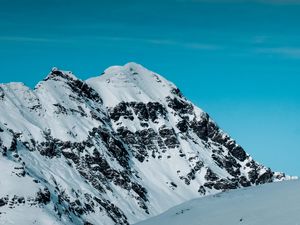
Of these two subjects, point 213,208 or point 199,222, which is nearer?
point 199,222

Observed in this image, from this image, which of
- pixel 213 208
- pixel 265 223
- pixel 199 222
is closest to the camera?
pixel 265 223

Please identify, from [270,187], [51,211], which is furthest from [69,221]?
[270,187]

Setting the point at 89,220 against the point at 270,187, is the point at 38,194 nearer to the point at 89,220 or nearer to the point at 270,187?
the point at 89,220

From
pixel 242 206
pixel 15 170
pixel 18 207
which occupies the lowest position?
pixel 242 206

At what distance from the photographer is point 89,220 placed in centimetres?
18812

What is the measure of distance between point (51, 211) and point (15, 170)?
18403 mm

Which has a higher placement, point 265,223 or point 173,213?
point 173,213

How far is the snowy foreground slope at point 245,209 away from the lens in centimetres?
1905

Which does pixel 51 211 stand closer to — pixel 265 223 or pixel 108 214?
pixel 108 214

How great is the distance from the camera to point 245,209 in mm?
20828

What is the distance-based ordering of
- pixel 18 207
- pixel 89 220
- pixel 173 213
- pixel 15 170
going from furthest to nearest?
pixel 89 220 < pixel 15 170 < pixel 18 207 < pixel 173 213

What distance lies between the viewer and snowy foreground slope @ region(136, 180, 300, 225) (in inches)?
750

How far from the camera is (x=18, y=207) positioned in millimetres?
162500

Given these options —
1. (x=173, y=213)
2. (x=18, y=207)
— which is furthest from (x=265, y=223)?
(x=18, y=207)
